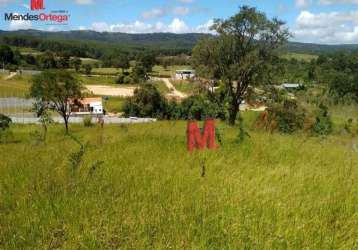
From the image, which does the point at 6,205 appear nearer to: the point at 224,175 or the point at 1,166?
the point at 1,166

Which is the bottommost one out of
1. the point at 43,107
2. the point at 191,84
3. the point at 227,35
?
the point at 43,107

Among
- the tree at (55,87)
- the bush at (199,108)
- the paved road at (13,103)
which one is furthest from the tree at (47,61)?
the tree at (55,87)

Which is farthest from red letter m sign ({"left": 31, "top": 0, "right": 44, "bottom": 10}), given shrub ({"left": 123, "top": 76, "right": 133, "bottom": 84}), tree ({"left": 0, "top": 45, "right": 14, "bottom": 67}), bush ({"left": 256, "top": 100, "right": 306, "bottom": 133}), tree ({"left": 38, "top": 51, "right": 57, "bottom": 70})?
tree ({"left": 0, "top": 45, "right": 14, "bottom": 67})

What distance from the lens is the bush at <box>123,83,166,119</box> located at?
6412cm

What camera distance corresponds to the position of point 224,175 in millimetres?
4312

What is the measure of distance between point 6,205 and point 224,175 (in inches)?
85.5

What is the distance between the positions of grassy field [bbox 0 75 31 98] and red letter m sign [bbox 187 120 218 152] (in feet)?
219

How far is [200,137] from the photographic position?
570 cm

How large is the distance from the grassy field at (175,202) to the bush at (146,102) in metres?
58.9

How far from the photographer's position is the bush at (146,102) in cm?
6412

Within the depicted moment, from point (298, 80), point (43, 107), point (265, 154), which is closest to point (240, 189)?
A: point (265, 154)

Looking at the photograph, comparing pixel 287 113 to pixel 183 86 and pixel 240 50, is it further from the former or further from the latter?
pixel 183 86

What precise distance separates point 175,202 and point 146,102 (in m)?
62.5

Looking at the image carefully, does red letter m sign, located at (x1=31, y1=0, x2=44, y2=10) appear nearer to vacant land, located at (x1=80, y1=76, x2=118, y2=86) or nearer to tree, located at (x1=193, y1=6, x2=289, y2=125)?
tree, located at (x1=193, y1=6, x2=289, y2=125)
